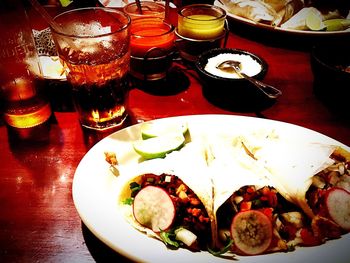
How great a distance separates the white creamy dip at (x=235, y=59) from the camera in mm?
2516

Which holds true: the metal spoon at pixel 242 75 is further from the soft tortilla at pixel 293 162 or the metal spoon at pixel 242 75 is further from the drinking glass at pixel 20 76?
the drinking glass at pixel 20 76

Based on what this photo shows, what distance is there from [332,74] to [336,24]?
113 cm

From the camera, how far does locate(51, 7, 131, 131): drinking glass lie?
1.97 metres

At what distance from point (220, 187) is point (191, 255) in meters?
0.35

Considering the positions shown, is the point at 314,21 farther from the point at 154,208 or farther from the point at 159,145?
the point at 154,208

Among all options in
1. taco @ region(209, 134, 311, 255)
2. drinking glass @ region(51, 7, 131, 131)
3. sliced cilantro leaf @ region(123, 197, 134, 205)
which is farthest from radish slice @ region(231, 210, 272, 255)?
drinking glass @ region(51, 7, 131, 131)

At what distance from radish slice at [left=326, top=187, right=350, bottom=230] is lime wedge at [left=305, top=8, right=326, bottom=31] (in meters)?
2.03

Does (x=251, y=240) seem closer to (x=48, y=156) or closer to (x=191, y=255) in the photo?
(x=191, y=255)

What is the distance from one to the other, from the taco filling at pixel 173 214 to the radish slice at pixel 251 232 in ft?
0.44

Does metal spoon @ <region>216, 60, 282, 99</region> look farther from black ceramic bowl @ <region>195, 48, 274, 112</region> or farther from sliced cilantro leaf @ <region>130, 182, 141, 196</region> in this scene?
sliced cilantro leaf @ <region>130, 182, 141, 196</region>

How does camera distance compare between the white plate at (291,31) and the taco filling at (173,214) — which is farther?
the white plate at (291,31)

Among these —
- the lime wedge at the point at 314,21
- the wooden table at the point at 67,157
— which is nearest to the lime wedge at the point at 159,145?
the wooden table at the point at 67,157

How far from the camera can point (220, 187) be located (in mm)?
1617

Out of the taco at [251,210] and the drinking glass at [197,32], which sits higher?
the drinking glass at [197,32]
